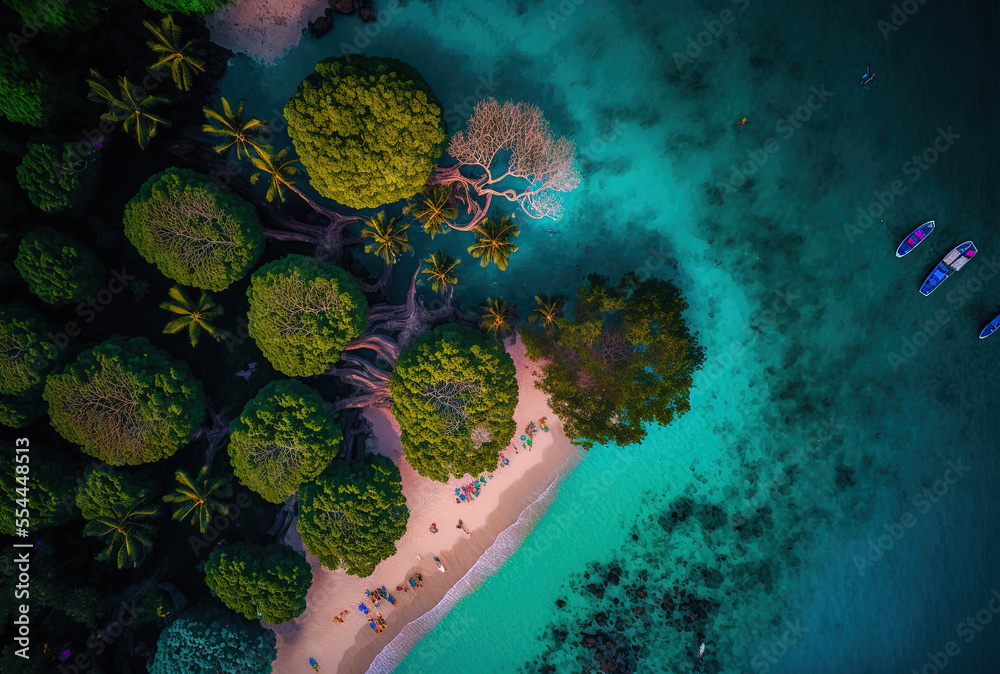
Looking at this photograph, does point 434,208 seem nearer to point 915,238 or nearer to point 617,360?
point 617,360

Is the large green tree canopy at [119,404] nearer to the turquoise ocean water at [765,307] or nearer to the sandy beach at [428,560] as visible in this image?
the sandy beach at [428,560]

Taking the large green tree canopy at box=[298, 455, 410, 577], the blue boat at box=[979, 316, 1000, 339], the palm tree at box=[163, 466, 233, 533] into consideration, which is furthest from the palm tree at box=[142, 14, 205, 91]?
the blue boat at box=[979, 316, 1000, 339]

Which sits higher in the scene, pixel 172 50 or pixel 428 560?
pixel 172 50

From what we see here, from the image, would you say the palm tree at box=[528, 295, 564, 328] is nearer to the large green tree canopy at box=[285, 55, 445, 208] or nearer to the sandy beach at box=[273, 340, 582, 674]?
the sandy beach at box=[273, 340, 582, 674]

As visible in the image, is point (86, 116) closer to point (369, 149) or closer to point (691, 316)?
point (369, 149)

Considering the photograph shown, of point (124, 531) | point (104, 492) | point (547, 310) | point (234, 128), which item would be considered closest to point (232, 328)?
point (104, 492)

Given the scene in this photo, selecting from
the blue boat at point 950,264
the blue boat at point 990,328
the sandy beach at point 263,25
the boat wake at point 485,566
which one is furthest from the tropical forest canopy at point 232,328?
the blue boat at point 990,328

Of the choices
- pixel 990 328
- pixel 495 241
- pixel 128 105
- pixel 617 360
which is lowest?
pixel 128 105
